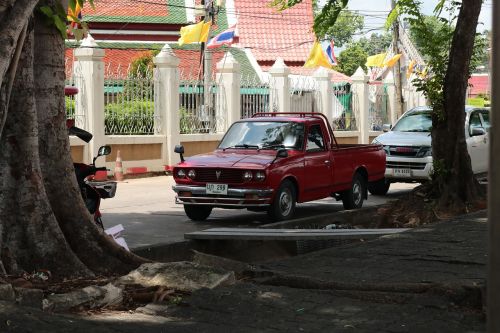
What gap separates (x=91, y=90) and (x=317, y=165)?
9.28 m

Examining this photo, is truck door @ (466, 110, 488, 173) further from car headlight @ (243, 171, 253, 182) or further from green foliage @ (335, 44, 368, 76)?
green foliage @ (335, 44, 368, 76)

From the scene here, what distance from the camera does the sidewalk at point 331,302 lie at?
22.0 feet

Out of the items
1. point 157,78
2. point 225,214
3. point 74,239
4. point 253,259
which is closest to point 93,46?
point 157,78

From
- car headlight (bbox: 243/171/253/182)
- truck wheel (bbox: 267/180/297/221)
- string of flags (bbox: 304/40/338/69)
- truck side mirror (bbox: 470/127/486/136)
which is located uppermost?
string of flags (bbox: 304/40/338/69)

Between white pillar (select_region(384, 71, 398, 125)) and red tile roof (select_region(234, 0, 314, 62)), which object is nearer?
white pillar (select_region(384, 71, 398, 125))

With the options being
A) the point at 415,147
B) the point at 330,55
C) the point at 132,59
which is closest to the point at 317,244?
the point at 415,147

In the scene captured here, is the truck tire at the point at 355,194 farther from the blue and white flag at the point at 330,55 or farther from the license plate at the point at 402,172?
the blue and white flag at the point at 330,55

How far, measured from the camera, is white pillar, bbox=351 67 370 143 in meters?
33.7

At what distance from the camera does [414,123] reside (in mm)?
20406

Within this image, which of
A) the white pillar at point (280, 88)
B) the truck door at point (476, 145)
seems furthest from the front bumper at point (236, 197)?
the white pillar at point (280, 88)

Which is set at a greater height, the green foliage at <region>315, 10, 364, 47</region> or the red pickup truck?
the green foliage at <region>315, 10, 364, 47</region>

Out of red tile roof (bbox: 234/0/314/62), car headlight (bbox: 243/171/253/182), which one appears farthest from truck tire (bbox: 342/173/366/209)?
red tile roof (bbox: 234/0/314/62)

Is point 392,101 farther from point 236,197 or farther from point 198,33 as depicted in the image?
point 236,197

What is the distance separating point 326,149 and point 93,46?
925 cm
